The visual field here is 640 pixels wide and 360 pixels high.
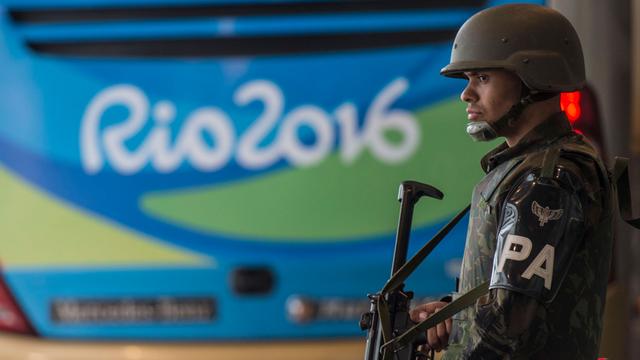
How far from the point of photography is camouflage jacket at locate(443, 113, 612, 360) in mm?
2197

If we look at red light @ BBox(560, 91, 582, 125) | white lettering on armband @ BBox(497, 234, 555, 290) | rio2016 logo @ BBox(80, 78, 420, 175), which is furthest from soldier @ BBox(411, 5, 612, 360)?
rio2016 logo @ BBox(80, 78, 420, 175)

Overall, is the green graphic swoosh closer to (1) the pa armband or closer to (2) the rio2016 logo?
(2) the rio2016 logo

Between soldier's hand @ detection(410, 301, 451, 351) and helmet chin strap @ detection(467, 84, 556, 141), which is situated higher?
helmet chin strap @ detection(467, 84, 556, 141)

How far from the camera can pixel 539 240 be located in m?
2.20

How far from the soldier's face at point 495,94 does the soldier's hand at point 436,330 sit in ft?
1.25

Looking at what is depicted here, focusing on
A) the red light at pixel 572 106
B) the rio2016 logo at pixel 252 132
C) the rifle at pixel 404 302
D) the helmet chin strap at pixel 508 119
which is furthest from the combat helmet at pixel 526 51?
the rio2016 logo at pixel 252 132

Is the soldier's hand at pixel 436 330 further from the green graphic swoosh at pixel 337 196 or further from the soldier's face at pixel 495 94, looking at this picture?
the green graphic swoosh at pixel 337 196

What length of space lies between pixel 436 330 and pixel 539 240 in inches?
12.4

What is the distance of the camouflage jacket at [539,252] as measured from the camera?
2197mm

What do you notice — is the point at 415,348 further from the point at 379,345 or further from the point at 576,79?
the point at 576,79

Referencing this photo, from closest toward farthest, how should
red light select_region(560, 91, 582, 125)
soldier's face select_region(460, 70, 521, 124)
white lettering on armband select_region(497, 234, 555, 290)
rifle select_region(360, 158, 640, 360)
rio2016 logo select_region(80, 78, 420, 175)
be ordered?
white lettering on armband select_region(497, 234, 555, 290) → rifle select_region(360, 158, 640, 360) → soldier's face select_region(460, 70, 521, 124) → red light select_region(560, 91, 582, 125) → rio2016 logo select_region(80, 78, 420, 175)

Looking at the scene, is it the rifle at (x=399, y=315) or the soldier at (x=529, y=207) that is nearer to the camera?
the soldier at (x=529, y=207)

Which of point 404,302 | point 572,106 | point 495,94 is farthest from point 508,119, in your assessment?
point 572,106

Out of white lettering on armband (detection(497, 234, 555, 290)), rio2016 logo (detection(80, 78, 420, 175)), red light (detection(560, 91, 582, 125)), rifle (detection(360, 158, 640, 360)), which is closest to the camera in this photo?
white lettering on armband (detection(497, 234, 555, 290))
